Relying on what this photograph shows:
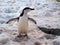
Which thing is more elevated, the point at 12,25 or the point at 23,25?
the point at 23,25

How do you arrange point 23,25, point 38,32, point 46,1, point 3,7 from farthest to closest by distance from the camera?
1. point 46,1
2. point 3,7
3. point 38,32
4. point 23,25

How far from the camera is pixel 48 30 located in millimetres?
2082

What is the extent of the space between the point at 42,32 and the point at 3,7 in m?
1.25

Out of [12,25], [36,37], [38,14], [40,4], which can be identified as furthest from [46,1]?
[36,37]

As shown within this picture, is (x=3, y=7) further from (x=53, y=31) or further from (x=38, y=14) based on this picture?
(x=53, y=31)

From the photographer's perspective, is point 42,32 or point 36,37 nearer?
point 36,37

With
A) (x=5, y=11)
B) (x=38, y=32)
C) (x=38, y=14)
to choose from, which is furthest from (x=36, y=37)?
(x=5, y=11)

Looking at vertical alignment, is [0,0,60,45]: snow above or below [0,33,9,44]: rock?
below

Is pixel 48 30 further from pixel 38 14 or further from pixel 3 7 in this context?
pixel 3 7

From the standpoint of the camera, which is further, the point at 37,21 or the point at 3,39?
the point at 37,21

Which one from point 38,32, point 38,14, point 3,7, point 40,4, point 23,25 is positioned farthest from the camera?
point 40,4

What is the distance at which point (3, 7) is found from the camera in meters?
3.06

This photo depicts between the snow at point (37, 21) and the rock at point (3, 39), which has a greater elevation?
the rock at point (3, 39)

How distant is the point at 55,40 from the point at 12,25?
66 centimetres
